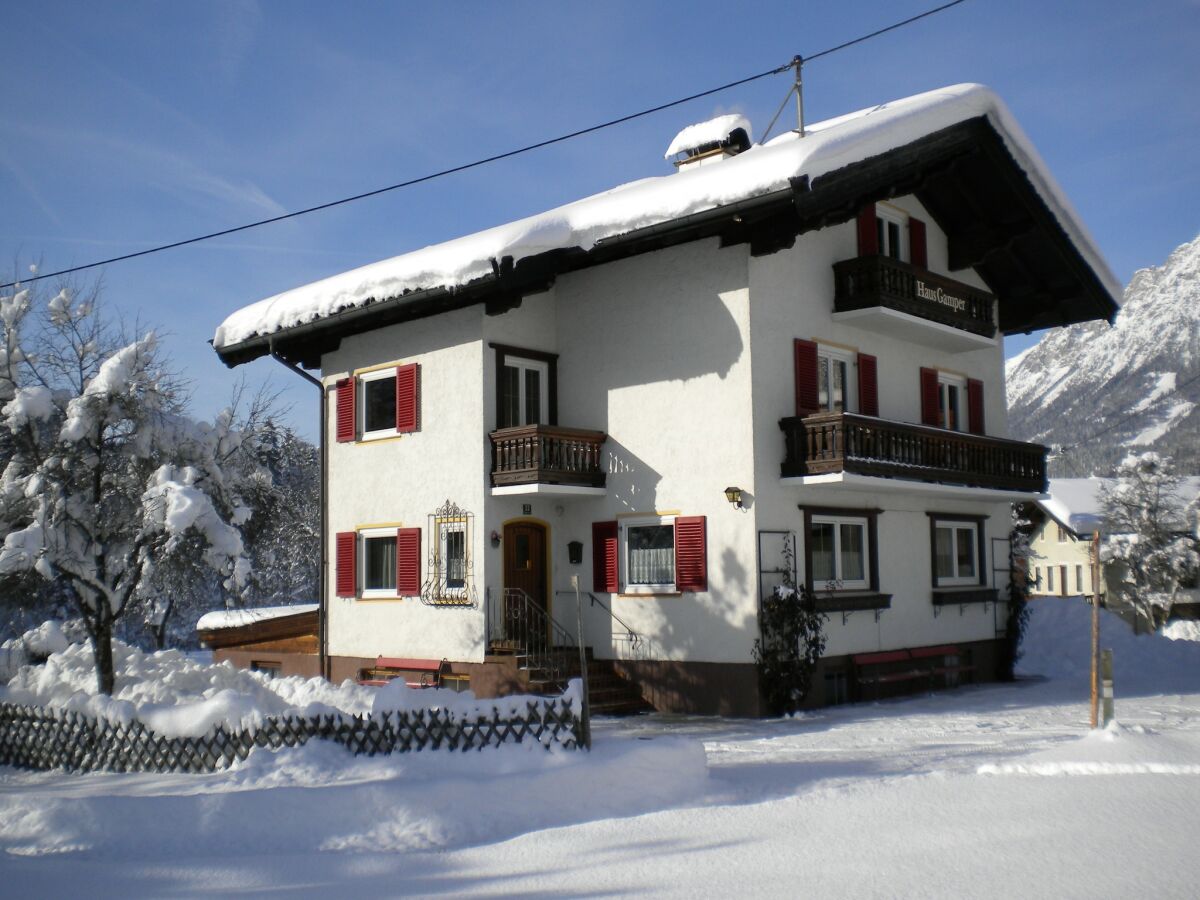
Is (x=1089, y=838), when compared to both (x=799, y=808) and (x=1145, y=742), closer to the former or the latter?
(x=799, y=808)

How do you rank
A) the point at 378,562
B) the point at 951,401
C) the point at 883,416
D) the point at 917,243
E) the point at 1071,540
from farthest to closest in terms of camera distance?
the point at 1071,540, the point at 951,401, the point at 917,243, the point at 378,562, the point at 883,416

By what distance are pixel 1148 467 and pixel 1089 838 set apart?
45.1m

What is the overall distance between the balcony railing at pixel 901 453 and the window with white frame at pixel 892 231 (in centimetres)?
362

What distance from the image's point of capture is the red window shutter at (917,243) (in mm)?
21391

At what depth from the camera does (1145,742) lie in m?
10.7

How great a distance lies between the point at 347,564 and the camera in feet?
68.2

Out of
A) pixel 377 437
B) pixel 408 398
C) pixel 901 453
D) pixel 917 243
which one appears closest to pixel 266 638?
pixel 377 437

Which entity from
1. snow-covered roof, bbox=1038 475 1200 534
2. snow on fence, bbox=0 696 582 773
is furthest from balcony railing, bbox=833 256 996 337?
snow-covered roof, bbox=1038 475 1200 534

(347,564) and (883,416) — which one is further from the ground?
(883,416)

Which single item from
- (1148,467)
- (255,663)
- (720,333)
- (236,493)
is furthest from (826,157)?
(1148,467)

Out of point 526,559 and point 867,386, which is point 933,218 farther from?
point 526,559

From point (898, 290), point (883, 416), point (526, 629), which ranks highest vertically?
point (898, 290)

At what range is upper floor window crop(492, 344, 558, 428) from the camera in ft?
61.9

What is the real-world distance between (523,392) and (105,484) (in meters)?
6.77
